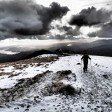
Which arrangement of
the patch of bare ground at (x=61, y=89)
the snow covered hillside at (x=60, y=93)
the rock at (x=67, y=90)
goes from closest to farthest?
the snow covered hillside at (x=60, y=93), the rock at (x=67, y=90), the patch of bare ground at (x=61, y=89)

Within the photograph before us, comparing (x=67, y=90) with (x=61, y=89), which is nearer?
(x=67, y=90)

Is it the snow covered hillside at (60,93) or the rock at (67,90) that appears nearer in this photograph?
the snow covered hillside at (60,93)

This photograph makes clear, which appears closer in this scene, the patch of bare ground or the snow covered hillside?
the snow covered hillside

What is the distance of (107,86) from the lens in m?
23.1

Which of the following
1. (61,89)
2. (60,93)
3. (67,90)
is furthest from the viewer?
(61,89)

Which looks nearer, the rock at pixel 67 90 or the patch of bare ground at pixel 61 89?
the rock at pixel 67 90

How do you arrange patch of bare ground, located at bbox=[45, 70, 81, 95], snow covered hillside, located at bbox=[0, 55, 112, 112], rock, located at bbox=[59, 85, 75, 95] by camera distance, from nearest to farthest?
snow covered hillside, located at bbox=[0, 55, 112, 112]
rock, located at bbox=[59, 85, 75, 95]
patch of bare ground, located at bbox=[45, 70, 81, 95]

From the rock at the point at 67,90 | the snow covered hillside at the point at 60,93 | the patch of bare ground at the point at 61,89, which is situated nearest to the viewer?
the snow covered hillside at the point at 60,93

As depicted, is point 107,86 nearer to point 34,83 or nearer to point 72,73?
point 72,73

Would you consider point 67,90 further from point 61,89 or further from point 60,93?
point 60,93

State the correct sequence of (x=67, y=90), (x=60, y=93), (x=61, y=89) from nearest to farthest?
(x=60, y=93) < (x=67, y=90) < (x=61, y=89)

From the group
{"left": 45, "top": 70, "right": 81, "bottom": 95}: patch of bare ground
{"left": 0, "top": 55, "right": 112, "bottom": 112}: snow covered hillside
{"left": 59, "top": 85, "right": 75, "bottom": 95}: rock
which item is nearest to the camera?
{"left": 0, "top": 55, "right": 112, "bottom": 112}: snow covered hillside

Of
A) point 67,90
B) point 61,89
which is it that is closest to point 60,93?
point 61,89

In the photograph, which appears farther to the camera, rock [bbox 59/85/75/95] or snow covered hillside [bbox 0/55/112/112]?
rock [bbox 59/85/75/95]
